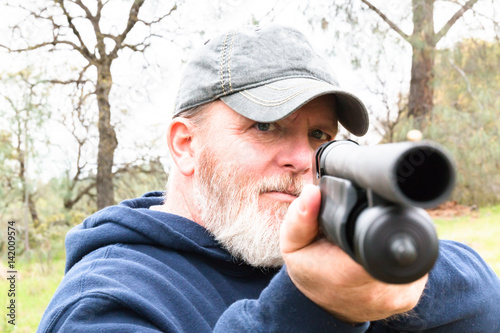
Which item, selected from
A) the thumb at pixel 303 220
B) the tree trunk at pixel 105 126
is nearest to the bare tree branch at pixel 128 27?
the tree trunk at pixel 105 126

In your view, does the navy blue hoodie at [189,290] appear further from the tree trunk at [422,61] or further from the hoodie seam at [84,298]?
the tree trunk at [422,61]

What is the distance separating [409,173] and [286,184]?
3.60ft

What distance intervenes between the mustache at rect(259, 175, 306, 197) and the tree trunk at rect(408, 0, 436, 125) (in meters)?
7.27

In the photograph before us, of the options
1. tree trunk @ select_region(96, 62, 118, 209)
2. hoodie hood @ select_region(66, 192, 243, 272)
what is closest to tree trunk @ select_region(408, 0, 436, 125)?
tree trunk @ select_region(96, 62, 118, 209)

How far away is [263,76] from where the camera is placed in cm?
201

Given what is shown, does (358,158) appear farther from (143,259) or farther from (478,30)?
(478,30)

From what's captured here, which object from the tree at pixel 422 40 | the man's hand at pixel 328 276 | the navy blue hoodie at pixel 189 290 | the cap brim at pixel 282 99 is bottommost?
the navy blue hoodie at pixel 189 290

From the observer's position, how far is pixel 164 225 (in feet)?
6.02

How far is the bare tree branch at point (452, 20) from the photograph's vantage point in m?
7.75

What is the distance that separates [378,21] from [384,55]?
57 cm

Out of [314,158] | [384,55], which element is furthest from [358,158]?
[384,55]

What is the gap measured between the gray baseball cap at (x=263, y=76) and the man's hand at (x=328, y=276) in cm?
82

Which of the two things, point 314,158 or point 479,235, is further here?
point 479,235

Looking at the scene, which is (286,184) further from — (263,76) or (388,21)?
(388,21)
